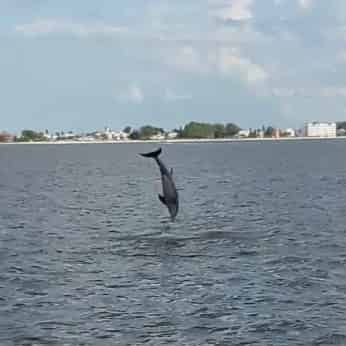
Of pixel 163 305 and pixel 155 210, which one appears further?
pixel 155 210

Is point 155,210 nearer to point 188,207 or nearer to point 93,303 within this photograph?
point 188,207

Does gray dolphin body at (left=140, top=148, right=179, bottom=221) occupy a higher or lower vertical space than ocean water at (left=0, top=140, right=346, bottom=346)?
higher

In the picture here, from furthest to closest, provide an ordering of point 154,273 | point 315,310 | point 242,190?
point 242,190 → point 154,273 → point 315,310

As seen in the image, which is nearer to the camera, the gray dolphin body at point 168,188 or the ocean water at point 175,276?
the ocean water at point 175,276

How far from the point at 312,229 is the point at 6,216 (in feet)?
61.3

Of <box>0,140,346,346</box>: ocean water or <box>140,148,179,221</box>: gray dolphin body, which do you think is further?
<box>140,148,179,221</box>: gray dolphin body

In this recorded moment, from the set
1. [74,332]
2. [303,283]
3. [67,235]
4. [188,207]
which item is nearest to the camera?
[74,332]

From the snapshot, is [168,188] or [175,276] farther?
[168,188]

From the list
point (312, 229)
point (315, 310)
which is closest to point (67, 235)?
point (312, 229)

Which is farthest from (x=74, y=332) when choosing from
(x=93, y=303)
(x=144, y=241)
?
(x=144, y=241)

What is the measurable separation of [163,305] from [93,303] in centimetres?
196

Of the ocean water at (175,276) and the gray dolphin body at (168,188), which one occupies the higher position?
the gray dolphin body at (168,188)

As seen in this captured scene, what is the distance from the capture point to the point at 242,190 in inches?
2849

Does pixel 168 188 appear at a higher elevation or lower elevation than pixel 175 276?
higher
